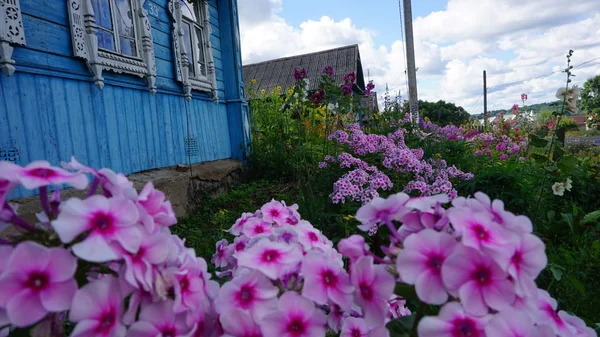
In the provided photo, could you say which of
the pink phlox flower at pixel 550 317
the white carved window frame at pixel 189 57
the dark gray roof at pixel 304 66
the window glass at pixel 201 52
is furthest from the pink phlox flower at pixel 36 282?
the dark gray roof at pixel 304 66

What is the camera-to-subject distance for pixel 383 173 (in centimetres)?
261

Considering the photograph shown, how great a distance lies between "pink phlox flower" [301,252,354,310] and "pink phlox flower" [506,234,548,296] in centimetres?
21

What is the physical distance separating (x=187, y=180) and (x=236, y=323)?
389cm

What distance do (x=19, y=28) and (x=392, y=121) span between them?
12.9 ft

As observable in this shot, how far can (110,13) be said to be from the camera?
354cm

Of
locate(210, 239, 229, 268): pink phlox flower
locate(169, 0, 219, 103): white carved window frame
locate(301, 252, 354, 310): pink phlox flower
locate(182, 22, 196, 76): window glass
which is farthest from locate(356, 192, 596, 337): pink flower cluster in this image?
locate(182, 22, 196, 76): window glass

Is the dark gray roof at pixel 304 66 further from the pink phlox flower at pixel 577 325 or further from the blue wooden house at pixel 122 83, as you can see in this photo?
the pink phlox flower at pixel 577 325

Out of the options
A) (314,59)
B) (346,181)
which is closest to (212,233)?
(346,181)

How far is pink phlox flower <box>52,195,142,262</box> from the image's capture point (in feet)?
1.43

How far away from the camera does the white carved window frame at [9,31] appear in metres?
2.46

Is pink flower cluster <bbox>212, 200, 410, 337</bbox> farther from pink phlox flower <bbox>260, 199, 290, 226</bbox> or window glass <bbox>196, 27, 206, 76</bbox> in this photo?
window glass <bbox>196, 27, 206, 76</bbox>

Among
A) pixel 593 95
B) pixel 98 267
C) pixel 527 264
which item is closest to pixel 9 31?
pixel 98 267

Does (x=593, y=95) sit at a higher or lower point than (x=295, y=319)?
higher

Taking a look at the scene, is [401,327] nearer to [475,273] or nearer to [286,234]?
[475,273]
